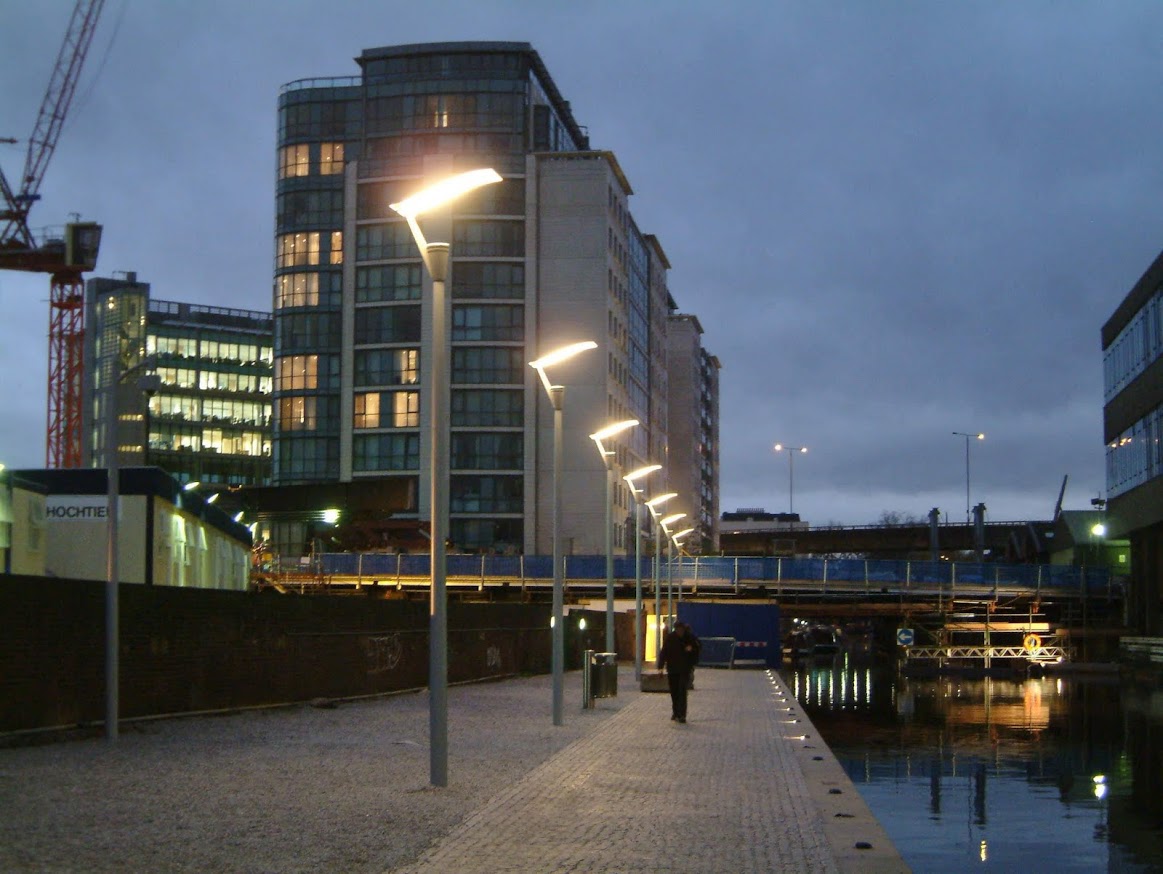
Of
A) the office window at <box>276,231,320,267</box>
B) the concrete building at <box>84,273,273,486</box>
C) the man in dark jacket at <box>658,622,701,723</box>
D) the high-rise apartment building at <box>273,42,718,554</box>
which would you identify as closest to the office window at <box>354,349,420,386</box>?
the high-rise apartment building at <box>273,42,718,554</box>

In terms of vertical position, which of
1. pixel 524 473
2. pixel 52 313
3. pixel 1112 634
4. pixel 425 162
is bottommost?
pixel 1112 634

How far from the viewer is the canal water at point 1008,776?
1492 centimetres

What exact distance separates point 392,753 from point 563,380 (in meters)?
90.1

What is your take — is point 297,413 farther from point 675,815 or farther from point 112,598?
point 675,815

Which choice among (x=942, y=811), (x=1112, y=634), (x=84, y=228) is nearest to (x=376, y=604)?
(x=942, y=811)

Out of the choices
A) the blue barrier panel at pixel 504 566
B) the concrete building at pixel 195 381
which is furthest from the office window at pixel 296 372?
the concrete building at pixel 195 381

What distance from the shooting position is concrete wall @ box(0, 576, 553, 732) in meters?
20.9

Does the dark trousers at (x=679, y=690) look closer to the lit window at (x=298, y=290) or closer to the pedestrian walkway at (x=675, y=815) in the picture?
the pedestrian walkway at (x=675, y=815)

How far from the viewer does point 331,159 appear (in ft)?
379

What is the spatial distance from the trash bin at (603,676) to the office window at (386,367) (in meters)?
76.9

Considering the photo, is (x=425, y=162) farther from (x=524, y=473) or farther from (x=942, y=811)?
(x=942, y=811)

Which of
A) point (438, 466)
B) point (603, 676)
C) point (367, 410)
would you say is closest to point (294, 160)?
point (367, 410)

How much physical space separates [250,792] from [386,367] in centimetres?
9737

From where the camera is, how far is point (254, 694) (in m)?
28.9
